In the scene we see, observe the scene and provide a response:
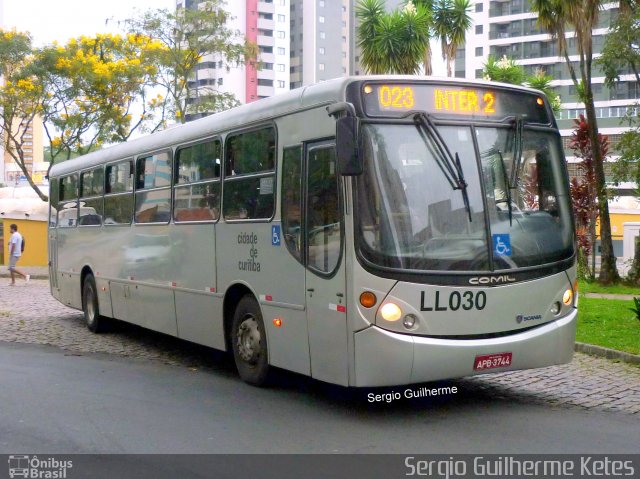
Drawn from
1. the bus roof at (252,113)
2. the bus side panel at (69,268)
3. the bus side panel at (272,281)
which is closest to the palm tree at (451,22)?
the bus side panel at (69,268)

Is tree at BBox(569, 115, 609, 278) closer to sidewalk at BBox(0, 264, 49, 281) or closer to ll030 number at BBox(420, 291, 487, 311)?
ll030 number at BBox(420, 291, 487, 311)

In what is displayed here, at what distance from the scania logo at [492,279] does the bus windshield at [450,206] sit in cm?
8

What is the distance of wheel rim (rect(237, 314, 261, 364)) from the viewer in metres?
9.48

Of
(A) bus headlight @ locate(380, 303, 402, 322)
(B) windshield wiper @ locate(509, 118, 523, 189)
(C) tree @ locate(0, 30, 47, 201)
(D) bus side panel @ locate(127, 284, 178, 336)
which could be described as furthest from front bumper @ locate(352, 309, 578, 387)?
(C) tree @ locate(0, 30, 47, 201)

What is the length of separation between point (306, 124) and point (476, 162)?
1.67 metres

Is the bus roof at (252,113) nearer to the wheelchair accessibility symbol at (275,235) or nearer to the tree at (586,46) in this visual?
the wheelchair accessibility symbol at (275,235)

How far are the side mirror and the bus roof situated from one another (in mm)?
439

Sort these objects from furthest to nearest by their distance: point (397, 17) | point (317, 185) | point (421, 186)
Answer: point (397, 17)
point (317, 185)
point (421, 186)

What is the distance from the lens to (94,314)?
1491 centimetres

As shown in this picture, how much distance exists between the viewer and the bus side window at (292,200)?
28.1 feet

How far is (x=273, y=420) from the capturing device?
26.4 ft

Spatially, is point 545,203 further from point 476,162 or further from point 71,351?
point 71,351
